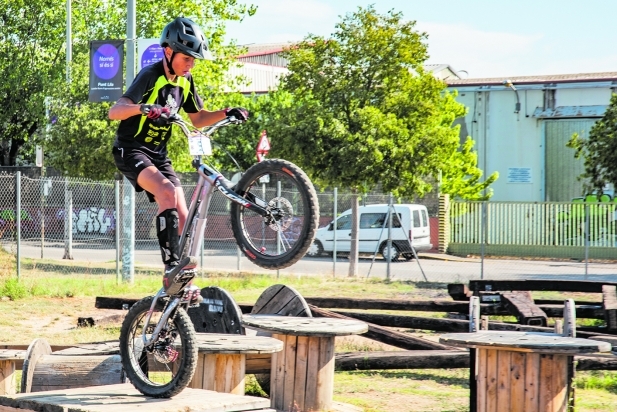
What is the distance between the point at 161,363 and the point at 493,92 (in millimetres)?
36239

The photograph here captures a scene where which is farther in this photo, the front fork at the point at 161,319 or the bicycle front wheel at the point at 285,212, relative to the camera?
the front fork at the point at 161,319

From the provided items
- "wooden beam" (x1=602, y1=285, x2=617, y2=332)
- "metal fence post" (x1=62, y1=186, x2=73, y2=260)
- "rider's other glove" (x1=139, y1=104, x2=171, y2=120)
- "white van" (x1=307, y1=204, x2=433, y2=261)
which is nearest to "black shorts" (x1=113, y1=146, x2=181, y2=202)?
"rider's other glove" (x1=139, y1=104, x2=171, y2=120)

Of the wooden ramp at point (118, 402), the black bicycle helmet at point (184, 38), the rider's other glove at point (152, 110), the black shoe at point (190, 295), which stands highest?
the black bicycle helmet at point (184, 38)

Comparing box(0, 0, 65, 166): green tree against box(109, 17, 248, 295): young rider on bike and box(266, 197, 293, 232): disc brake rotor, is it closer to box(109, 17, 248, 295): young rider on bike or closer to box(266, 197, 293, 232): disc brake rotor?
box(109, 17, 248, 295): young rider on bike

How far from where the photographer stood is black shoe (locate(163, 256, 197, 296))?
256 inches

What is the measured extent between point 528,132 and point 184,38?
1436 inches

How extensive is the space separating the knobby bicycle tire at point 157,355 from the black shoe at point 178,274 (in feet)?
0.54

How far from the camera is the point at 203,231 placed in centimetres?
670

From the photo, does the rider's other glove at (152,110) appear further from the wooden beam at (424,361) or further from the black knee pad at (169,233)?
the wooden beam at (424,361)

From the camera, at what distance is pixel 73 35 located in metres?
38.2

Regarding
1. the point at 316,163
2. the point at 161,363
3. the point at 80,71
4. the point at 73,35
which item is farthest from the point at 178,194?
the point at 73,35

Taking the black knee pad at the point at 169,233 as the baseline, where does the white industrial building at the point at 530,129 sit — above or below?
above

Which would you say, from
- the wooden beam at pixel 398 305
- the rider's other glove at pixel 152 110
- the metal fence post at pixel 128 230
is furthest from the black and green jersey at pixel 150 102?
the metal fence post at pixel 128 230

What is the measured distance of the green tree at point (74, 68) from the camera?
83.9 feet
